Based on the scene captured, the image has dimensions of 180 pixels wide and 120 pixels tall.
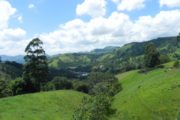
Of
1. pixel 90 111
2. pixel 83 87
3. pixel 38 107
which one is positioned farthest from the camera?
pixel 83 87

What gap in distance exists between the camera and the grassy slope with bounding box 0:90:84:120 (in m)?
67.0

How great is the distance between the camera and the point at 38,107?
252 ft

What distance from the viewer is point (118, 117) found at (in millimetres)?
78000

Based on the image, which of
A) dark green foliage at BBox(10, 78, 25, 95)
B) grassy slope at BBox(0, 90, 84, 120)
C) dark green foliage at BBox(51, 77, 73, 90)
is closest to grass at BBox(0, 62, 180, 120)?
grassy slope at BBox(0, 90, 84, 120)

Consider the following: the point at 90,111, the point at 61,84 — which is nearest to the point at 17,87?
A: the point at 61,84

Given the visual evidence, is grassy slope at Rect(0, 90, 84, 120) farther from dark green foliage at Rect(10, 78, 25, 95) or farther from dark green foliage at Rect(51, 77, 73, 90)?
dark green foliage at Rect(51, 77, 73, 90)

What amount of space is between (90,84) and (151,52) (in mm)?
33161

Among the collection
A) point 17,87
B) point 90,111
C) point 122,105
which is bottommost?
point 122,105

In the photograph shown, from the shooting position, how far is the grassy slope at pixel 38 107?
67.0 meters

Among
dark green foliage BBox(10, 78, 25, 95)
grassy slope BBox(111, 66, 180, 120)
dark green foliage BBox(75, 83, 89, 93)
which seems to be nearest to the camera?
grassy slope BBox(111, 66, 180, 120)

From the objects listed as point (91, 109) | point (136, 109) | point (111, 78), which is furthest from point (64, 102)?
point (111, 78)

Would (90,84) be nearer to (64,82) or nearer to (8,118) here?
(64,82)

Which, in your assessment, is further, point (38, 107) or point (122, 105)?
point (122, 105)

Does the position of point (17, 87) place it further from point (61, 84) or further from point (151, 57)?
point (151, 57)
